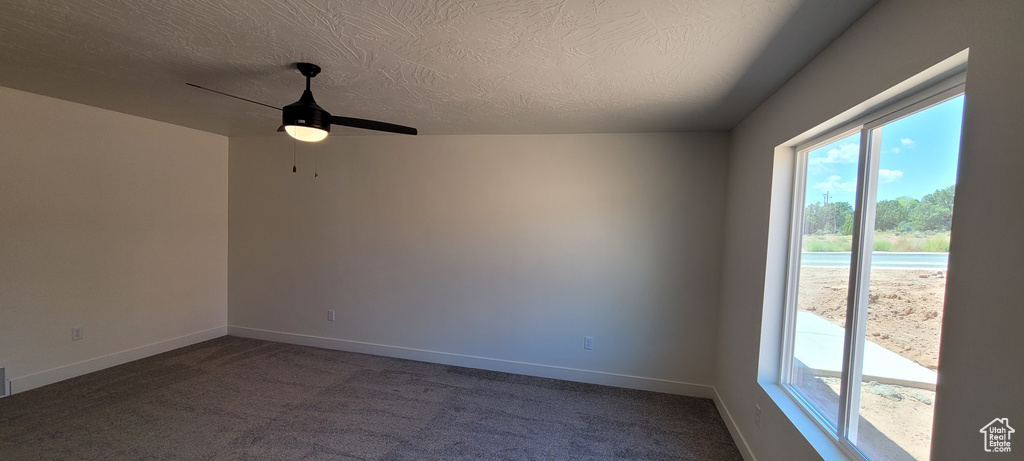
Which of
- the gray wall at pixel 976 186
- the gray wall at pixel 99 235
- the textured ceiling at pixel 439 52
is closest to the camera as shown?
the gray wall at pixel 976 186

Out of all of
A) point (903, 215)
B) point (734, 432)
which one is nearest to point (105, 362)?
point (734, 432)

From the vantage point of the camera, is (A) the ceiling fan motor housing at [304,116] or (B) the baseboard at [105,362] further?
(B) the baseboard at [105,362]

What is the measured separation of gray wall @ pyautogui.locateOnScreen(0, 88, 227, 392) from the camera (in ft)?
9.46

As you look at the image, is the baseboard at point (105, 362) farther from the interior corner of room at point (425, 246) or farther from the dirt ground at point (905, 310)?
the dirt ground at point (905, 310)

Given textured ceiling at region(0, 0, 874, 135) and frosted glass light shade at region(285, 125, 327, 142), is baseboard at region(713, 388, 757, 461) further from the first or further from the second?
frosted glass light shade at region(285, 125, 327, 142)

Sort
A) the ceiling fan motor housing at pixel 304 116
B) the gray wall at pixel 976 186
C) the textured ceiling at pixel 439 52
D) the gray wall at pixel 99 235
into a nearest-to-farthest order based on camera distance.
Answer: the gray wall at pixel 976 186
the textured ceiling at pixel 439 52
the ceiling fan motor housing at pixel 304 116
the gray wall at pixel 99 235

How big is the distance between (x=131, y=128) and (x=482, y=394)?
405 centimetres

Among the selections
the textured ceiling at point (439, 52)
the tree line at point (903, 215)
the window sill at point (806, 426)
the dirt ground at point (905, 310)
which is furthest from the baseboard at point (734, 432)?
the textured ceiling at point (439, 52)

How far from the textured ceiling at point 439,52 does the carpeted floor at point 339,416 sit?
2.31m

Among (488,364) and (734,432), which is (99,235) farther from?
(734,432)

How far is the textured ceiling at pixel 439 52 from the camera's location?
1.48m

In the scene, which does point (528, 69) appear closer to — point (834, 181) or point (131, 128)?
point (834, 181)

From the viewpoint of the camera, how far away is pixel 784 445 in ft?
6.18

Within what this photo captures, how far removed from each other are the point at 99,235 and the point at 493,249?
139 inches
